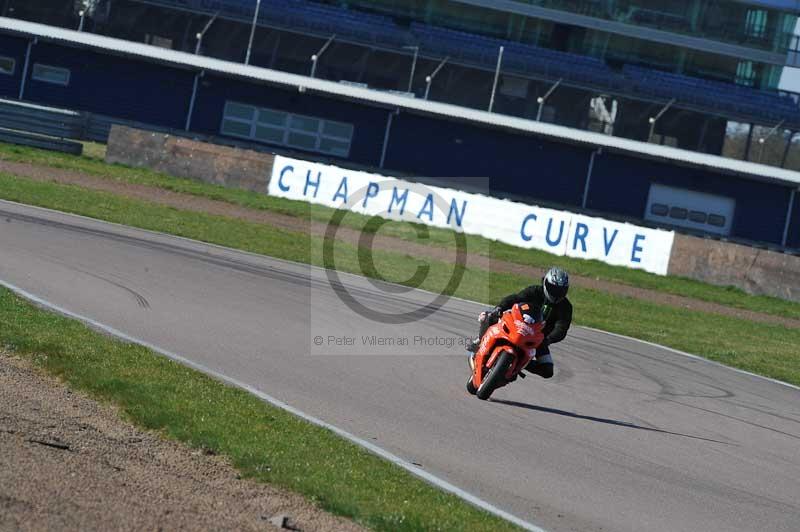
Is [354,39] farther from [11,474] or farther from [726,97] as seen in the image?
[11,474]

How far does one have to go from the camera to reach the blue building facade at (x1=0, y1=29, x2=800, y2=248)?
144 ft

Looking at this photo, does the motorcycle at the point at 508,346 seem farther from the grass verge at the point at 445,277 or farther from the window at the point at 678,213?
the window at the point at 678,213

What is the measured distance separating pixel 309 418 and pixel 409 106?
3484 centimetres

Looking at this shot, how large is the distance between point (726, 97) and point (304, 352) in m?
37.3

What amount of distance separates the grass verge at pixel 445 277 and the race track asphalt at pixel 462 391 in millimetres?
2008

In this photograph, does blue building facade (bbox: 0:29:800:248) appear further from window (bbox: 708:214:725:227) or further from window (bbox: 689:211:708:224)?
window (bbox: 708:214:725:227)

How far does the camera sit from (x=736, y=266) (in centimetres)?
2802

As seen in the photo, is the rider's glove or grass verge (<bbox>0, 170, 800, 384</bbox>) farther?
grass verge (<bbox>0, 170, 800, 384</bbox>)

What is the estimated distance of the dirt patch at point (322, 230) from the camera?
25672mm

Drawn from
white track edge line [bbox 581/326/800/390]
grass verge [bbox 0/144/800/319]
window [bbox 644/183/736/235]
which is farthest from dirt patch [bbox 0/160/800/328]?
window [bbox 644/183/736/235]

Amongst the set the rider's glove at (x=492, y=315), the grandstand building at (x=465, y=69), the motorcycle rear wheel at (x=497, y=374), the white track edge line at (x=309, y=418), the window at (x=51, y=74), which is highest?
the grandstand building at (x=465, y=69)

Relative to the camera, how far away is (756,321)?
24.7 metres

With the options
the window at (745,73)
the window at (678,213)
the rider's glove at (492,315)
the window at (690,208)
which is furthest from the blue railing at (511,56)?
the rider's glove at (492,315)

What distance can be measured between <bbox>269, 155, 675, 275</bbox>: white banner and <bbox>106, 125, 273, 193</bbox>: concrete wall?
6.73 feet
